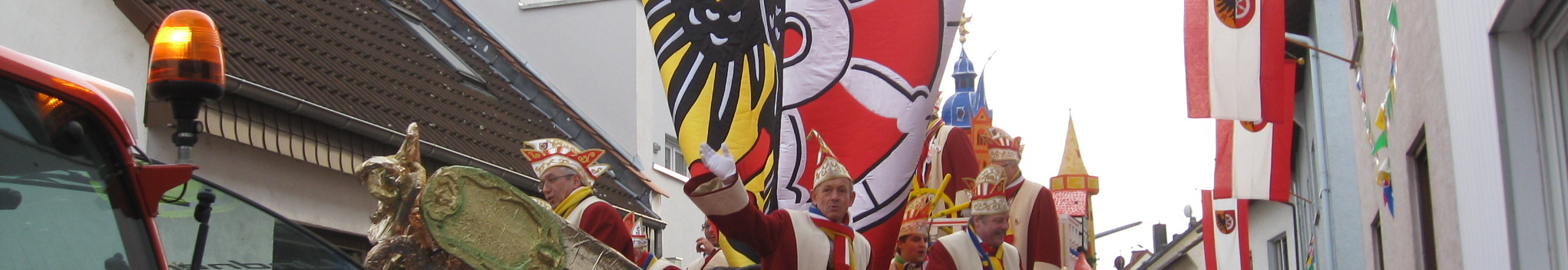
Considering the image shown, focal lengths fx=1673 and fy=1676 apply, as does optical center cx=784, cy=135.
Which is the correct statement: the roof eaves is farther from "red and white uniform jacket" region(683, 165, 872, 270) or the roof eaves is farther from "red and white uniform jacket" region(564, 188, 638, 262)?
"red and white uniform jacket" region(683, 165, 872, 270)

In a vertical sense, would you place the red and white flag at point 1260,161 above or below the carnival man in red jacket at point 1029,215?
above

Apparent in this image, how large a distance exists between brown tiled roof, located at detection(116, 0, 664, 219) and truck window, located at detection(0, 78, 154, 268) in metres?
5.28

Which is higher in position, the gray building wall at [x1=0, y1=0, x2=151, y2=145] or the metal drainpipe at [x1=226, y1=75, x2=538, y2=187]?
the gray building wall at [x1=0, y1=0, x2=151, y2=145]

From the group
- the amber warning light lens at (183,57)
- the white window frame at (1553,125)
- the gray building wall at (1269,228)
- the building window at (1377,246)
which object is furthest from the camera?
the gray building wall at (1269,228)

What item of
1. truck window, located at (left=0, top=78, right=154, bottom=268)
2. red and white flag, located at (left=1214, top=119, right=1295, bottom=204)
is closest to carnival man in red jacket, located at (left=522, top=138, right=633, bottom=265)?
truck window, located at (left=0, top=78, right=154, bottom=268)

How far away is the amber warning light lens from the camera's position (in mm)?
3615

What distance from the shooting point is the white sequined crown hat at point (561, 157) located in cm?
819

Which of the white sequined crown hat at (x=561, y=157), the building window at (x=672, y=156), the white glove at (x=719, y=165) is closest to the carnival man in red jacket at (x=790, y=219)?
the white glove at (x=719, y=165)

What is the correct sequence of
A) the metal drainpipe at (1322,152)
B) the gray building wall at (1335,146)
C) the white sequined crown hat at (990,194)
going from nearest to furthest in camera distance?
the white sequined crown hat at (990,194) < the metal drainpipe at (1322,152) < the gray building wall at (1335,146)

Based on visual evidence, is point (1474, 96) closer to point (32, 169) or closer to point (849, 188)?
point (849, 188)

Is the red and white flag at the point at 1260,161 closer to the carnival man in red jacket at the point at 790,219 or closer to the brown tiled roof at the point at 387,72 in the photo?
the brown tiled roof at the point at 387,72

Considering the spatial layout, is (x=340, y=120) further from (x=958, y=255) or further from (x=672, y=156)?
(x=672, y=156)

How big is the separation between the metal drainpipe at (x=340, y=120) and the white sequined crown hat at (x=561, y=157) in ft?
5.39

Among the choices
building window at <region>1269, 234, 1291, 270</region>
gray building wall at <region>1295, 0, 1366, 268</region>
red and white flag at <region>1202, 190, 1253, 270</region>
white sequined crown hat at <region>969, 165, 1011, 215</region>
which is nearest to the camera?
white sequined crown hat at <region>969, 165, 1011, 215</region>
